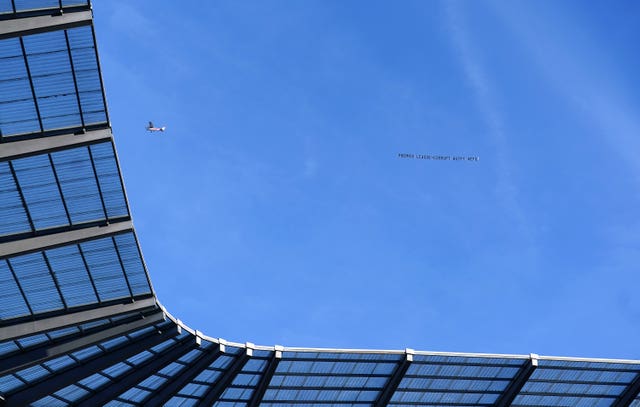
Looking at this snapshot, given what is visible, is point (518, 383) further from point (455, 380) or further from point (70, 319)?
point (70, 319)

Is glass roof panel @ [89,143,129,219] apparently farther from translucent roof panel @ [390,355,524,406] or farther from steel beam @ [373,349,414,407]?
translucent roof panel @ [390,355,524,406]

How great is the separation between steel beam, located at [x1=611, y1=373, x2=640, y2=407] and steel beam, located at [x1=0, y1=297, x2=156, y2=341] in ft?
96.7

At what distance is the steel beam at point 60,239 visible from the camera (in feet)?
115

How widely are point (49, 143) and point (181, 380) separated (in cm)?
1553

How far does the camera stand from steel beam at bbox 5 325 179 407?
3909 centimetres

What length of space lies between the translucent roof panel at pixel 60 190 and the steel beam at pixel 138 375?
27.5ft

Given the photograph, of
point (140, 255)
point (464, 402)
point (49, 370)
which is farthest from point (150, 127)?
point (464, 402)

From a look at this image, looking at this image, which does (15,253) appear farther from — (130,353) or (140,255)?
(130,353)

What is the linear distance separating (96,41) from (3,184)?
750 centimetres

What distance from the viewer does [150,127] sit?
47500 millimetres

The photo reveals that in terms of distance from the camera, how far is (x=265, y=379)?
143ft

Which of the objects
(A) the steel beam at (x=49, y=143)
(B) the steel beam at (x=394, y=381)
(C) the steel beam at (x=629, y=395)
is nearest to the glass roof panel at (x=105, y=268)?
(A) the steel beam at (x=49, y=143)

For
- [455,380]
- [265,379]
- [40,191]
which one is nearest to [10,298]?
[40,191]

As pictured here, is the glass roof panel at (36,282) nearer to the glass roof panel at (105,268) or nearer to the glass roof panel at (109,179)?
the glass roof panel at (105,268)
